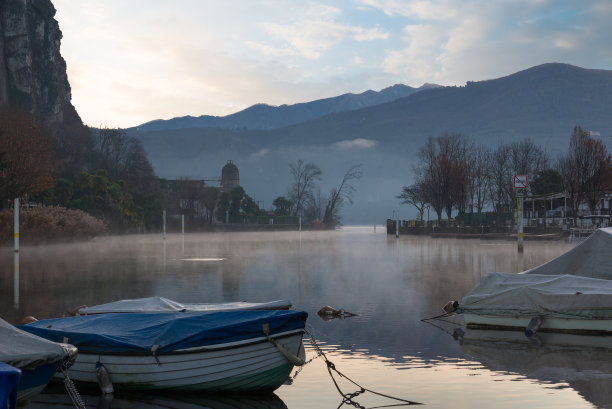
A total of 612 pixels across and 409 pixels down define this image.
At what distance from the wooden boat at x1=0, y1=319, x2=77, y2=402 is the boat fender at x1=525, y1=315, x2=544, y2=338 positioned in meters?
9.19

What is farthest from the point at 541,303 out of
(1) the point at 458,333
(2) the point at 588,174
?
(2) the point at 588,174

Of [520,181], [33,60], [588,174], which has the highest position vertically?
Result: [33,60]

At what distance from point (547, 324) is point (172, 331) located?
27.3 ft

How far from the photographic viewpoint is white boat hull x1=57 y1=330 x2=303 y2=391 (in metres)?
9.34

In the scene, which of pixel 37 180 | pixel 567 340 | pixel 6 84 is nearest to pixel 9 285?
pixel 567 340

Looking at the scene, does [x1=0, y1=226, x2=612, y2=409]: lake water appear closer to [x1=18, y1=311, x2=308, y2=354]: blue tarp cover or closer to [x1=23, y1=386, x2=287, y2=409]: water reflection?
[x1=23, y1=386, x2=287, y2=409]: water reflection

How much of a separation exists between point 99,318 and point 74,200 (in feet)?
251

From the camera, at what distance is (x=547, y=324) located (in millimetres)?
14438

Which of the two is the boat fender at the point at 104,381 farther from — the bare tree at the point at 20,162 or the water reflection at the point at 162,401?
the bare tree at the point at 20,162

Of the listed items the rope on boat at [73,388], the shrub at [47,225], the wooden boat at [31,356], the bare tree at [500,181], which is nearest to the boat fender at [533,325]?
the rope on boat at [73,388]

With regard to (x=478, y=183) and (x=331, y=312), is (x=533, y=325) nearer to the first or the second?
(x=331, y=312)

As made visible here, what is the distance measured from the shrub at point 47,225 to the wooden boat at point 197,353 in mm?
46617

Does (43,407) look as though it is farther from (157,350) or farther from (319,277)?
(319,277)

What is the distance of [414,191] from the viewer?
14112 centimetres
